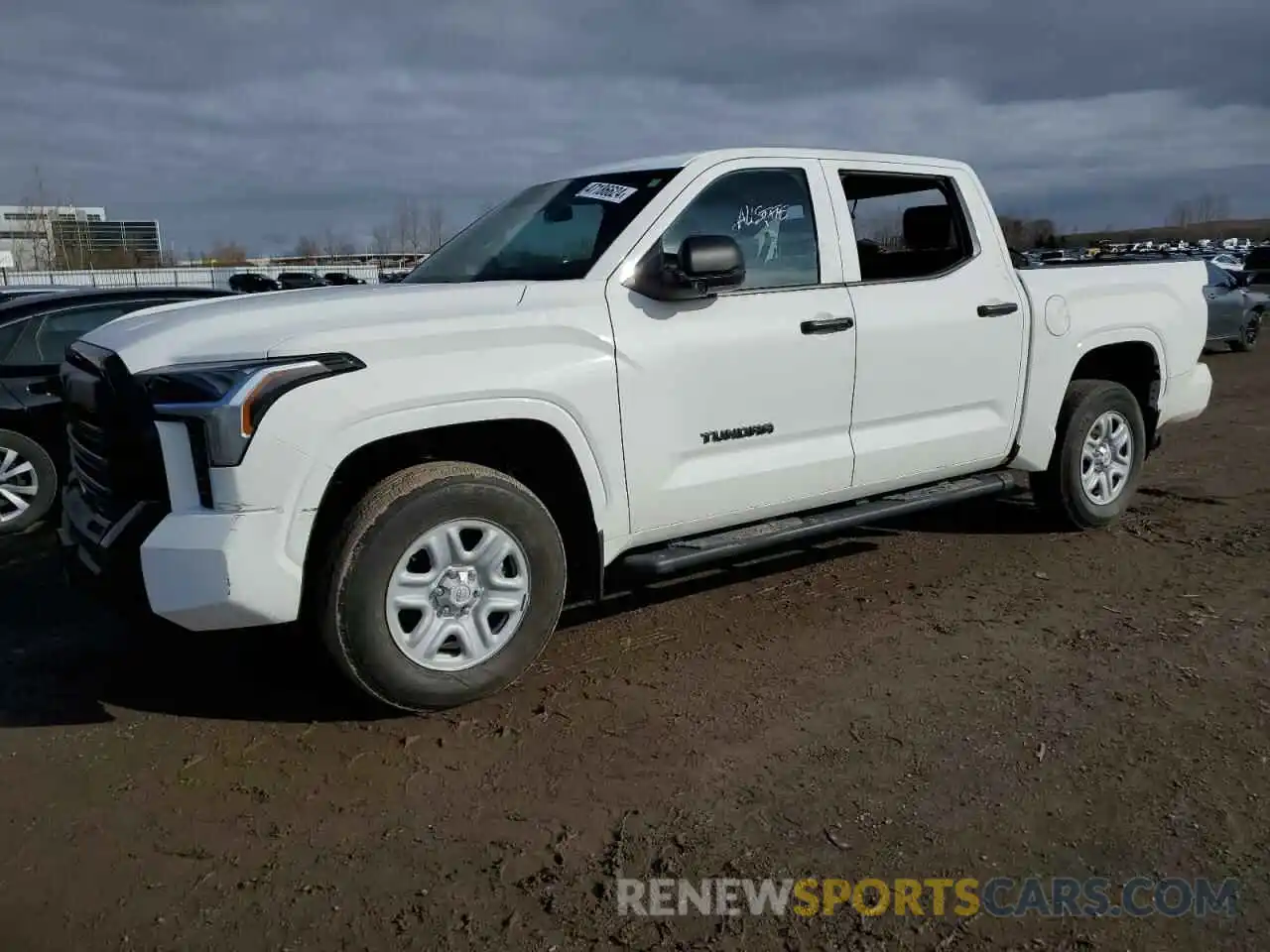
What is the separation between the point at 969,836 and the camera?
2.86m

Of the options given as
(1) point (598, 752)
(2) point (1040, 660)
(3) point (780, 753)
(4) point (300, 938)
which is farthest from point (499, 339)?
(2) point (1040, 660)

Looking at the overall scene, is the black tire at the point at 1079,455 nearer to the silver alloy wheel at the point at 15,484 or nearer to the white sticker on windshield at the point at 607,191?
the white sticker on windshield at the point at 607,191

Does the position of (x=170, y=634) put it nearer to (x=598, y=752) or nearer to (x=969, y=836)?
(x=598, y=752)

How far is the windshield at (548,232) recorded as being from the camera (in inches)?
164

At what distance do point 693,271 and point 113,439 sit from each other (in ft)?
6.82

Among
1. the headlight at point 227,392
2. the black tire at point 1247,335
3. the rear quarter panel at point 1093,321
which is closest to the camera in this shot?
the headlight at point 227,392

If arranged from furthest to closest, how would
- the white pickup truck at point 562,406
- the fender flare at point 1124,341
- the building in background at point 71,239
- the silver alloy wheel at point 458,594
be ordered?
the building in background at point 71,239, the fender flare at point 1124,341, the silver alloy wheel at point 458,594, the white pickup truck at point 562,406

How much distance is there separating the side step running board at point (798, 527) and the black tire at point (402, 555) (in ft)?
1.35

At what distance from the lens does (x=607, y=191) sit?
4.39 metres

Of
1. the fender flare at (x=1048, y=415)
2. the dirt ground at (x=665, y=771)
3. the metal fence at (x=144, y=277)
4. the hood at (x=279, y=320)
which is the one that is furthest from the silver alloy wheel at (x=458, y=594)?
the metal fence at (x=144, y=277)

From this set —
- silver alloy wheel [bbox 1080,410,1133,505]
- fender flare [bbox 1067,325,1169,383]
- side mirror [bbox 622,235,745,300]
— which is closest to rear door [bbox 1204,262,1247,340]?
fender flare [bbox 1067,325,1169,383]

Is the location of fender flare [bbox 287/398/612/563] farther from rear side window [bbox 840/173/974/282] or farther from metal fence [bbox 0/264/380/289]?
metal fence [bbox 0/264/380/289]

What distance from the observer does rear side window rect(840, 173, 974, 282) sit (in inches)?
197

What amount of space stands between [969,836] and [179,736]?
257cm
